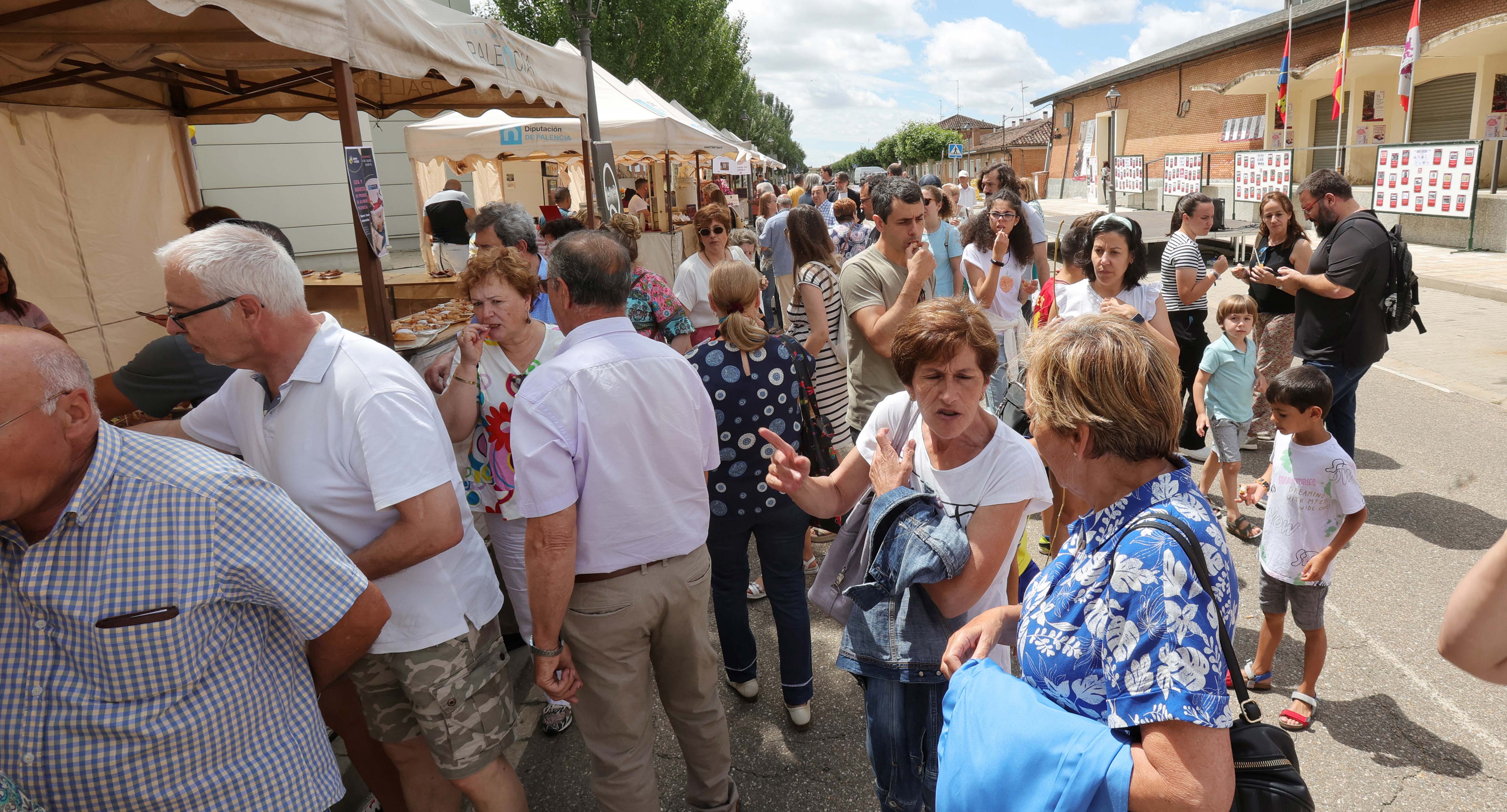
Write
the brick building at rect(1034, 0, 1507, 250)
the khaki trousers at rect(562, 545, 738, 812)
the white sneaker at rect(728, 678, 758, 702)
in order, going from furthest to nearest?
1. the brick building at rect(1034, 0, 1507, 250)
2. the white sneaker at rect(728, 678, 758, 702)
3. the khaki trousers at rect(562, 545, 738, 812)

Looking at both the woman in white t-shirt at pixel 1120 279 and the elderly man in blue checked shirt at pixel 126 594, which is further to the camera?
the woman in white t-shirt at pixel 1120 279

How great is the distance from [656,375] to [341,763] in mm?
2260

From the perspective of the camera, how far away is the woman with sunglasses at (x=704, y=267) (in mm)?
5242

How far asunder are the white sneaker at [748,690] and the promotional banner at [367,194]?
2.58 m

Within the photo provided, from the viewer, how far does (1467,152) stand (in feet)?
43.6

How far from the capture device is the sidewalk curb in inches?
435

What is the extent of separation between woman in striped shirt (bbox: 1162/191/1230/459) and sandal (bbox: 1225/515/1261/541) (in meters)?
0.73

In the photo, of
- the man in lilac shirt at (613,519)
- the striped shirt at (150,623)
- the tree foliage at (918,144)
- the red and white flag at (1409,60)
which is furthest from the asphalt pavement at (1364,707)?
the tree foliage at (918,144)

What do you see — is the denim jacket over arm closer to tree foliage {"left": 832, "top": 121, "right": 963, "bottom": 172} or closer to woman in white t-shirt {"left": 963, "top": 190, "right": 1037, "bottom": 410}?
woman in white t-shirt {"left": 963, "top": 190, "right": 1037, "bottom": 410}

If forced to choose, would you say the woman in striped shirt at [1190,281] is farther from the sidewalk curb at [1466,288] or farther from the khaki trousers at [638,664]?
the sidewalk curb at [1466,288]

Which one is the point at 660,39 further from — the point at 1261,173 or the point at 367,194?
the point at 367,194

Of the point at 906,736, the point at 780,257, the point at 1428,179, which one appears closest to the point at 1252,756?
the point at 906,736

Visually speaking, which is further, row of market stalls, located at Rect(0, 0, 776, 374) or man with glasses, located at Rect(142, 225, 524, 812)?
row of market stalls, located at Rect(0, 0, 776, 374)

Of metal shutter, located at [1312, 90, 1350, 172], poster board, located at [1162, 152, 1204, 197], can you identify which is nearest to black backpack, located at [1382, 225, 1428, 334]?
poster board, located at [1162, 152, 1204, 197]
